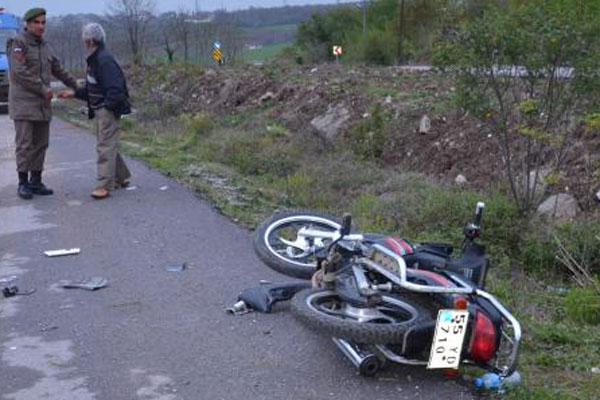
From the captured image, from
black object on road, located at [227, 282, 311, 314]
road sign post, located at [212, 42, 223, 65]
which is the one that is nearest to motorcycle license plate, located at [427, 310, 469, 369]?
black object on road, located at [227, 282, 311, 314]

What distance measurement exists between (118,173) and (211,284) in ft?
13.9

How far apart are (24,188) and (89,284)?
4011mm

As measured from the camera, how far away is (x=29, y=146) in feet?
33.9

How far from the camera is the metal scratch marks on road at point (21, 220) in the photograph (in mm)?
8883

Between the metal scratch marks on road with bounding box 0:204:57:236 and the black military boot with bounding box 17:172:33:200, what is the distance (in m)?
0.36

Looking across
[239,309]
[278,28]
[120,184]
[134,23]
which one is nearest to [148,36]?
[134,23]

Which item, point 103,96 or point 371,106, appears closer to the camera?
point 103,96

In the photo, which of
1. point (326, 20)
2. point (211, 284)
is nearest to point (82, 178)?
point (211, 284)

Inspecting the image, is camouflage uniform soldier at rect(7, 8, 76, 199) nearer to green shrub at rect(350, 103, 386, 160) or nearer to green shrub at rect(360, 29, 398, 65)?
green shrub at rect(350, 103, 386, 160)

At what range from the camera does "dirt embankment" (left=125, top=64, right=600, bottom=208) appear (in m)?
11.9

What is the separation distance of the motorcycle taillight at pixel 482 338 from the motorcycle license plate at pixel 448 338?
0.07 metres

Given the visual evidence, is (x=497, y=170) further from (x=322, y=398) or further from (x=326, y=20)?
(x=326, y=20)

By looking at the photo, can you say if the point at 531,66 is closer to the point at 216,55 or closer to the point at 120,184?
the point at 120,184

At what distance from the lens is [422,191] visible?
33.2 ft
